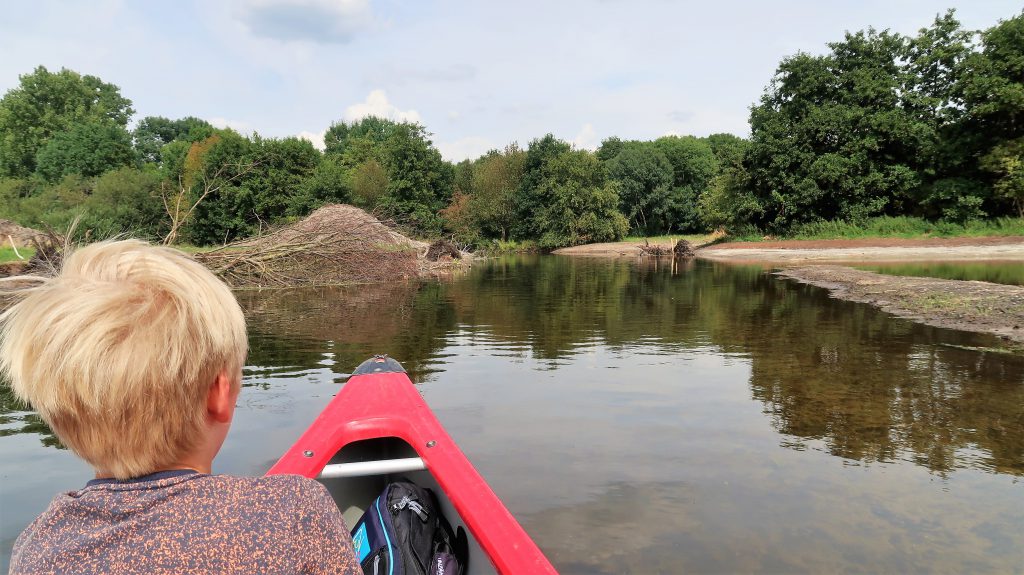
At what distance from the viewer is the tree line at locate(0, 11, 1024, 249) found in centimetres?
3095

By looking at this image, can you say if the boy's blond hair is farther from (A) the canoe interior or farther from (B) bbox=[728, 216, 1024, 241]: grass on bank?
(B) bbox=[728, 216, 1024, 241]: grass on bank

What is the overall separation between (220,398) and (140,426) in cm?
16

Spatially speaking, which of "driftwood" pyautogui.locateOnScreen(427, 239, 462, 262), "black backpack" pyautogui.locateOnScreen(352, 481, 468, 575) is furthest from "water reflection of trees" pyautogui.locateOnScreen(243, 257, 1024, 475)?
"driftwood" pyautogui.locateOnScreen(427, 239, 462, 262)

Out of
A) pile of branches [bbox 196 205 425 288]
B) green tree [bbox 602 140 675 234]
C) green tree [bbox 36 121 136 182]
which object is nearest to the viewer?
pile of branches [bbox 196 205 425 288]

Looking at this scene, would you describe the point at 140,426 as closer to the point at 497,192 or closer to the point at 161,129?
the point at 497,192

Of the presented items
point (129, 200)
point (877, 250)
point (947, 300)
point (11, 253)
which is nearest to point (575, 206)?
point (877, 250)

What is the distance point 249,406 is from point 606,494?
399 centimetres

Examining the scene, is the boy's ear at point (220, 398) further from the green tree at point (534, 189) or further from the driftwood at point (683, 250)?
the green tree at point (534, 189)

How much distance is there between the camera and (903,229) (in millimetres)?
32156

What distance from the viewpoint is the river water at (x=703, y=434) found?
134 inches

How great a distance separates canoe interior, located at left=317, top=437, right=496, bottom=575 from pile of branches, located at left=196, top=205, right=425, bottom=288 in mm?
13627

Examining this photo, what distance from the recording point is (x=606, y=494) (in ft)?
13.2

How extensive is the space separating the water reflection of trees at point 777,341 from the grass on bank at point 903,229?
18867mm

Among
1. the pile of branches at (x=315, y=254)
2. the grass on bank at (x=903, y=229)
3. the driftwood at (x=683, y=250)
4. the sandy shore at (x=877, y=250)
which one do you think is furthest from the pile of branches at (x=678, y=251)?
the pile of branches at (x=315, y=254)
